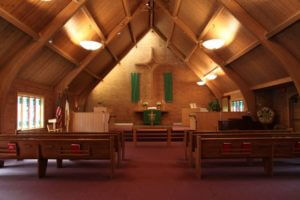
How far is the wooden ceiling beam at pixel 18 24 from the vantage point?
18.8ft

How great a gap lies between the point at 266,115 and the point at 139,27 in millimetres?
7116

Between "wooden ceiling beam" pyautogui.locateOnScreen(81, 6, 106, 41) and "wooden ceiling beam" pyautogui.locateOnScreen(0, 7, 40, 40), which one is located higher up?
"wooden ceiling beam" pyautogui.locateOnScreen(81, 6, 106, 41)

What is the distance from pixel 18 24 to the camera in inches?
249

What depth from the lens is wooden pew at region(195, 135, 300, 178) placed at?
15.7 feet

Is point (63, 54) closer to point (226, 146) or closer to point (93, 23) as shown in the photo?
point (93, 23)

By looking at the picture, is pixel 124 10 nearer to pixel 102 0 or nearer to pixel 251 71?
pixel 102 0

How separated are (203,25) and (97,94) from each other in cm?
811

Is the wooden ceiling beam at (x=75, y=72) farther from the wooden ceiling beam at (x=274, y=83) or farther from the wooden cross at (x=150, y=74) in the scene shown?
the wooden ceiling beam at (x=274, y=83)

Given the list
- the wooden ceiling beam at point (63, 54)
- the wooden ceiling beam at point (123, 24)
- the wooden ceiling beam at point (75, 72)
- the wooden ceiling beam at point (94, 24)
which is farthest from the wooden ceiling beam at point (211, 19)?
the wooden ceiling beam at point (63, 54)

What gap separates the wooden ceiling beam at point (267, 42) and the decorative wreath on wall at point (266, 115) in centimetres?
280

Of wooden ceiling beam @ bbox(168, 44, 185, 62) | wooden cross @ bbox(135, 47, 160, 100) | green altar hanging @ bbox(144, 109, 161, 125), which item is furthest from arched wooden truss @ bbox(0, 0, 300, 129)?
green altar hanging @ bbox(144, 109, 161, 125)

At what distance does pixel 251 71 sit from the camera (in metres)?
9.88

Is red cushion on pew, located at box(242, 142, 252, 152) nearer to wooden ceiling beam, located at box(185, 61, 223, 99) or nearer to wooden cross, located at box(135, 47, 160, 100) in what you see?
wooden ceiling beam, located at box(185, 61, 223, 99)

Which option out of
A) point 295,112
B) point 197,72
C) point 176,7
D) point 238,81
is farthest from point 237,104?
point 176,7
